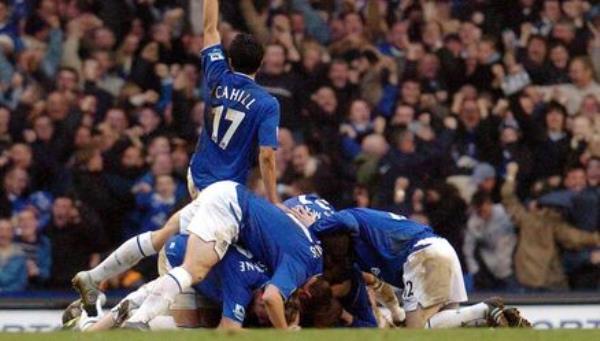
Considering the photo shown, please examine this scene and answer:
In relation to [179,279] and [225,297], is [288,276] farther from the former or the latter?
[179,279]

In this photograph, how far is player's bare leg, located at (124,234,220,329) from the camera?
551 inches

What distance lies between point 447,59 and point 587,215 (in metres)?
2.21

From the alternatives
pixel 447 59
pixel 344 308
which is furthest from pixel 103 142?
pixel 344 308

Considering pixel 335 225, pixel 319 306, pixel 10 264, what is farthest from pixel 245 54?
pixel 10 264

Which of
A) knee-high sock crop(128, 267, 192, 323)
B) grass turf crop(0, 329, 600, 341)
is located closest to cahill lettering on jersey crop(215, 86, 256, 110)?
knee-high sock crop(128, 267, 192, 323)

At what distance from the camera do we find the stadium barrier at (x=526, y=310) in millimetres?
17391

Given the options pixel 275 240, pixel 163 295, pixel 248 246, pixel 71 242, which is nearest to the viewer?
pixel 163 295

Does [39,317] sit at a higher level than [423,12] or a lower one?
lower

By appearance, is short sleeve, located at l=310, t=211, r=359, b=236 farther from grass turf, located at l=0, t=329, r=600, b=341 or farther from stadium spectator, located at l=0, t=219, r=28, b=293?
stadium spectator, located at l=0, t=219, r=28, b=293

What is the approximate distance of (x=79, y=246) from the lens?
60.6 ft

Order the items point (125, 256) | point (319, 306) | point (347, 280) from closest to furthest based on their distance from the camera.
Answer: point (319, 306) → point (347, 280) → point (125, 256)

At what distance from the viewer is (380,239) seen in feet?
49.7

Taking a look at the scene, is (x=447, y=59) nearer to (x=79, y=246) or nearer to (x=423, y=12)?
(x=423, y=12)

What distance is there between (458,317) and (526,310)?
8.21 ft
